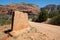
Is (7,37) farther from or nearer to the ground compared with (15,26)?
nearer to the ground

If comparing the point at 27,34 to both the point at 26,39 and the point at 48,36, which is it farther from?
the point at 48,36

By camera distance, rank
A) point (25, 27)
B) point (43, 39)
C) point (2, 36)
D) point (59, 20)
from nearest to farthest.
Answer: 1. point (43, 39)
2. point (2, 36)
3. point (25, 27)
4. point (59, 20)

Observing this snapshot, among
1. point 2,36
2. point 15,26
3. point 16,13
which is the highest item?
point 16,13

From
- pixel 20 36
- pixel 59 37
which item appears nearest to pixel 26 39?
pixel 20 36

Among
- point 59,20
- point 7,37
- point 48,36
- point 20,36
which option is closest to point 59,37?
point 48,36

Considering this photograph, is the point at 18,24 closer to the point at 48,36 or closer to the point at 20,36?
the point at 20,36

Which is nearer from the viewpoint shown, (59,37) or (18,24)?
(59,37)

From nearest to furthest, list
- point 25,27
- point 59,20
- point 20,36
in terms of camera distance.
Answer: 1. point 20,36
2. point 25,27
3. point 59,20

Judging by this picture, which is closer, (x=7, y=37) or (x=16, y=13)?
(x=7, y=37)

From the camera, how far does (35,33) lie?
46.2ft

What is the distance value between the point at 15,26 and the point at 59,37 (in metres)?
4.15

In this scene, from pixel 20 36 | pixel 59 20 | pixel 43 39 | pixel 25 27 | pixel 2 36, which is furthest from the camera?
pixel 59 20

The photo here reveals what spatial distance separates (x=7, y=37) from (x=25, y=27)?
2489 mm

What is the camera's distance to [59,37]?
41.4 feet
